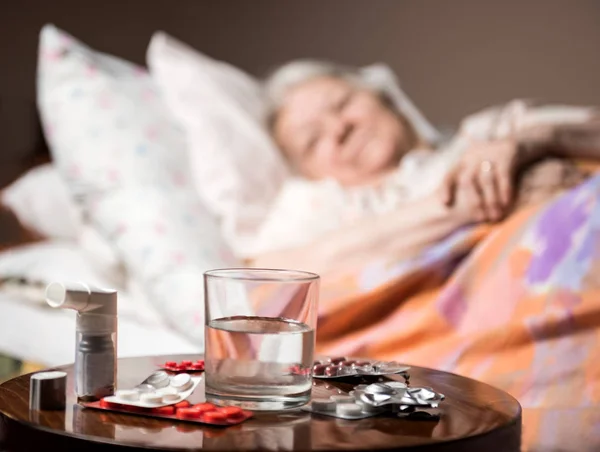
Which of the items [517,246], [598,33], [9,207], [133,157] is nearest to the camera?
[517,246]

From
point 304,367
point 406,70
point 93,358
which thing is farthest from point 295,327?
point 406,70

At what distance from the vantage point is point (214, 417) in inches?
24.5

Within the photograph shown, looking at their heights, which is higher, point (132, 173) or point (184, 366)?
point (132, 173)

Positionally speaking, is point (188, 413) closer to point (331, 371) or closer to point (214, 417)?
point (214, 417)

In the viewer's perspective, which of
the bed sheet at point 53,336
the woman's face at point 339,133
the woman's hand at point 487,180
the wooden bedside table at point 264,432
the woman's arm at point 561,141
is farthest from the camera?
the woman's face at point 339,133

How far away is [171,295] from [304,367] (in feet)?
2.19

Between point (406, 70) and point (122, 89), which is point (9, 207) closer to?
point (122, 89)

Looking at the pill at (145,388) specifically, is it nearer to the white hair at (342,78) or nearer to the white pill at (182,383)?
the white pill at (182,383)

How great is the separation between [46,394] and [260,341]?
0.18m

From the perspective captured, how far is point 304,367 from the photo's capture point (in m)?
0.69

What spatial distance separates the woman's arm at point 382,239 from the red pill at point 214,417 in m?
0.75

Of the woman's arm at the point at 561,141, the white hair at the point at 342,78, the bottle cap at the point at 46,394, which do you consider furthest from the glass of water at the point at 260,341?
the white hair at the point at 342,78

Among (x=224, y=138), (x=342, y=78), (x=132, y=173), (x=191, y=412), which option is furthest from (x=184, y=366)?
(x=342, y=78)

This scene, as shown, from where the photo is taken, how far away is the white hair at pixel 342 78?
182cm
